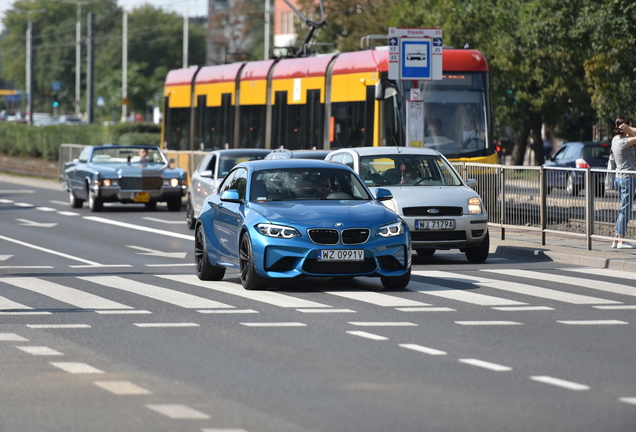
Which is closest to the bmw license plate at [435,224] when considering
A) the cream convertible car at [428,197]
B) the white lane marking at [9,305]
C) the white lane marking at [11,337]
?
the cream convertible car at [428,197]

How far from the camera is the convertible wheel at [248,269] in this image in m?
13.6

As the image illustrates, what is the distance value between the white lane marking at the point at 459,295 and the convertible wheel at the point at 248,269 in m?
1.61

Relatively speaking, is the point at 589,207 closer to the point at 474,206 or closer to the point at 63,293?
the point at 474,206

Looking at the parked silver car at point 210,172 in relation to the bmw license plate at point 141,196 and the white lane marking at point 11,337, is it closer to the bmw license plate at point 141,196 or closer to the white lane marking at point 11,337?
the bmw license plate at point 141,196

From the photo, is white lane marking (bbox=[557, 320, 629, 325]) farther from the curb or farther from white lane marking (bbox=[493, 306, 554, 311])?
the curb

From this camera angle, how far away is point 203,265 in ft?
49.1

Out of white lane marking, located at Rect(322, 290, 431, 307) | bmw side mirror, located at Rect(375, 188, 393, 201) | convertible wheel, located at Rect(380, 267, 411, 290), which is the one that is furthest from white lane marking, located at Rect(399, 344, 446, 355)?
bmw side mirror, located at Rect(375, 188, 393, 201)

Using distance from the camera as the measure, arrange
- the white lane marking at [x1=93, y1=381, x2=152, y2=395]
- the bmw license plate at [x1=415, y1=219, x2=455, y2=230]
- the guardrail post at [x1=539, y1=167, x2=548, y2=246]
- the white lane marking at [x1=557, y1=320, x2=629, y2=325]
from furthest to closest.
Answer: the guardrail post at [x1=539, y1=167, x2=548, y2=246] < the bmw license plate at [x1=415, y1=219, x2=455, y2=230] < the white lane marking at [x1=557, y1=320, x2=629, y2=325] < the white lane marking at [x1=93, y1=381, x2=152, y2=395]

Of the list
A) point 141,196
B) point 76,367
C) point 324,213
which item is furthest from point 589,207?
point 141,196

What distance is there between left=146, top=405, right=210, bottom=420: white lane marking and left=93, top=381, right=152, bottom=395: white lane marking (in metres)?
0.48

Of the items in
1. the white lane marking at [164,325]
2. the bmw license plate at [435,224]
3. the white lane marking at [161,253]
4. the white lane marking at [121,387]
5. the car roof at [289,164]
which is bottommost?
the white lane marking at [161,253]

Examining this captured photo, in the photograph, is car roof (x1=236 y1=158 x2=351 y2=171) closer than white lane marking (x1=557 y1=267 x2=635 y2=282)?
Yes

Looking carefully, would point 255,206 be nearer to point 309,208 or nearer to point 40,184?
point 309,208

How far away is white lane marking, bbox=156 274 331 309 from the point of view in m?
Result: 12.6
